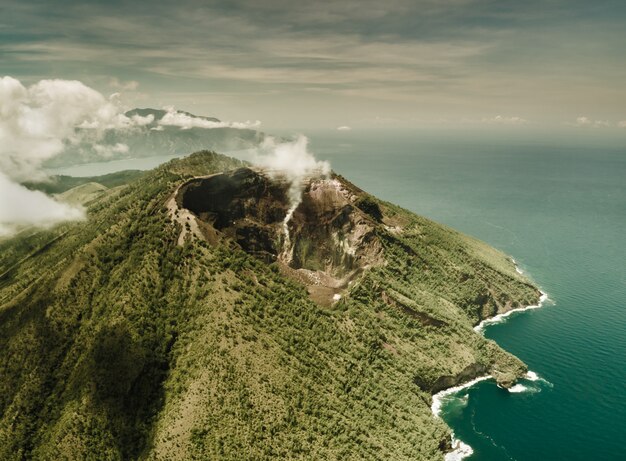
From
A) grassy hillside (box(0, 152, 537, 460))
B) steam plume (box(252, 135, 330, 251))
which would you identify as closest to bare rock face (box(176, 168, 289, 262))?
steam plume (box(252, 135, 330, 251))

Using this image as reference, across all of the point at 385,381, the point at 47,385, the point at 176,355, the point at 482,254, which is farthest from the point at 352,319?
the point at 482,254

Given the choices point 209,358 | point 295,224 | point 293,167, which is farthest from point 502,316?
point 209,358

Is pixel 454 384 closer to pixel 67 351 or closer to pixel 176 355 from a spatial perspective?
pixel 176 355

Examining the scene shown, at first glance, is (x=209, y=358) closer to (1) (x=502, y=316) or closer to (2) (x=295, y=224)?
(2) (x=295, y=224)

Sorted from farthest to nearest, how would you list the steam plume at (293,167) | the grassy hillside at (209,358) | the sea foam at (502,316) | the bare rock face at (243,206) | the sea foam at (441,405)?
the sea foam at (502,316)
the steam plume at (293,167)
the bare rock face at (243,206)
the sea foam at (441,405)
the grassy hillside at (209,358)

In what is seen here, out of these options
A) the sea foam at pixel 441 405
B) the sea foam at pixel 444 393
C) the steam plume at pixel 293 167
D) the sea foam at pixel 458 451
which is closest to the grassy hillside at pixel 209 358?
the sea foam at pixel 444 393

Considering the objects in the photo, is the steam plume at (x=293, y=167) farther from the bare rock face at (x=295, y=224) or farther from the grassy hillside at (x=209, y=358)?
the grassy hillside at (x=209, y=358)

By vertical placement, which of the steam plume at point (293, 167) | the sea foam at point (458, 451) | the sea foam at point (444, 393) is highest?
the steam plume at point (293, 167)
